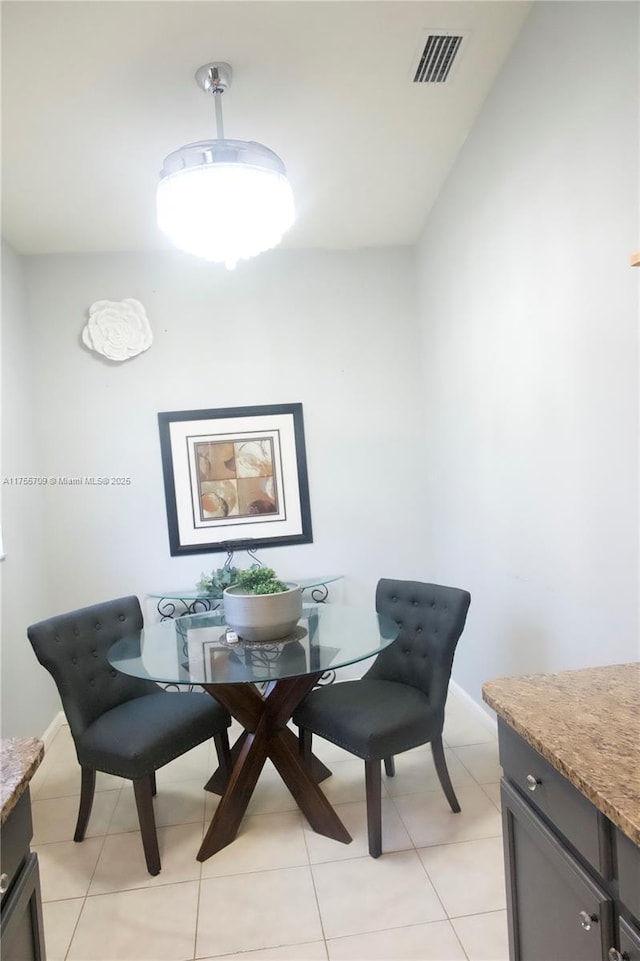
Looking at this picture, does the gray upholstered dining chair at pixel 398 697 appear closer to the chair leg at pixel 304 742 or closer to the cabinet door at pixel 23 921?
the chair leg at pixel 304 742

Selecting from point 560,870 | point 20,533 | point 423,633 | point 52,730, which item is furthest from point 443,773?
point 20,533

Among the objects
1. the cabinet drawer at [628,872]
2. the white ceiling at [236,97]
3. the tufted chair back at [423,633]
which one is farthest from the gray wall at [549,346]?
the cabinet drawer at [628,872]

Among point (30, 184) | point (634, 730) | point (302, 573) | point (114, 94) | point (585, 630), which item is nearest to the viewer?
point (634, 730)

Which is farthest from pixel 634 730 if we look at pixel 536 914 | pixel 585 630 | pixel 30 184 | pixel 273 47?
pixel 30 184

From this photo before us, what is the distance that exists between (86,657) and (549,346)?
2206 mm

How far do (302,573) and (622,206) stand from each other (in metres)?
2.65

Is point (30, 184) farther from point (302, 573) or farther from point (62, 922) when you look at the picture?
point (62, 922)

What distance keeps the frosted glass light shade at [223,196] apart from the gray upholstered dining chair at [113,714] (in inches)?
63.1

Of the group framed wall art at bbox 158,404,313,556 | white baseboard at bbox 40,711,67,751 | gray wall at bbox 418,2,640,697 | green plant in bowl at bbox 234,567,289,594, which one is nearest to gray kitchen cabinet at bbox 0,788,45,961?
green plant in bowl at bbox 234,567,289,594

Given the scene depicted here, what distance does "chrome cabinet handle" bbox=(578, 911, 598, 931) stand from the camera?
40.1 inches

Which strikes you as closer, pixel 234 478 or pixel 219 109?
pixel 219 109

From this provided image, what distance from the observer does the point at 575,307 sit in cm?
194

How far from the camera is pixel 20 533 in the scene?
3.12 meters

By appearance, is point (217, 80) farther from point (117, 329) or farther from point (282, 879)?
point (282, 879)
